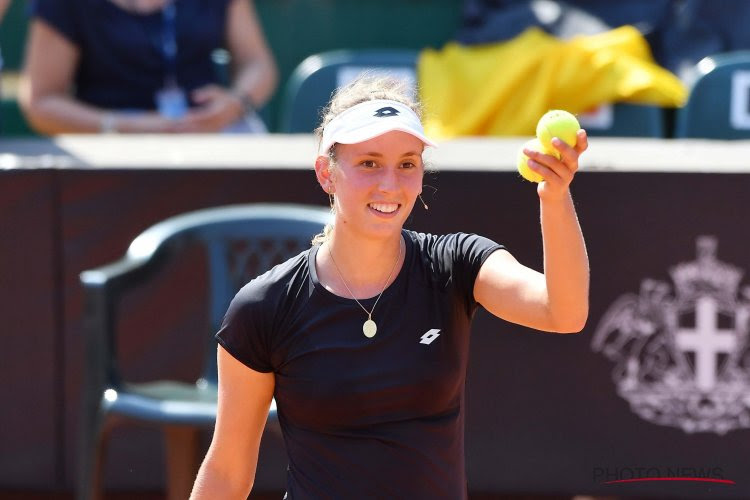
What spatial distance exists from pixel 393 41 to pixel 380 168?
5031 mm

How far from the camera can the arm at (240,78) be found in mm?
4758

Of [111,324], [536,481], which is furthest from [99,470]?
[536,481]

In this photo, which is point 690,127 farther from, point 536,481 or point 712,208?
point 536,481

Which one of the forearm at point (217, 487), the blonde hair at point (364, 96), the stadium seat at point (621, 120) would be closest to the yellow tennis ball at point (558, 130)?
the blonde hair at point (364, 96)

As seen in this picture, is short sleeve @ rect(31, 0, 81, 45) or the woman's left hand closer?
the woman's left hand

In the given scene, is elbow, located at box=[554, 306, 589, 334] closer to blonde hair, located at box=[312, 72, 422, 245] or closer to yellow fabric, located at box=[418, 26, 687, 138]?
blonde hair, located at box=[312, 72, 422, 245]

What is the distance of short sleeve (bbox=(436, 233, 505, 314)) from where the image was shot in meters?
2.16

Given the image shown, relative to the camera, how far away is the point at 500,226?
3.43 meters

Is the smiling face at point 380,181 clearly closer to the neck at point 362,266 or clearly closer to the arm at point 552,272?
the neck at point 362,266

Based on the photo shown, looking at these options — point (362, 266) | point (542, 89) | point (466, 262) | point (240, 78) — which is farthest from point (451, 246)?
point (542, 89)

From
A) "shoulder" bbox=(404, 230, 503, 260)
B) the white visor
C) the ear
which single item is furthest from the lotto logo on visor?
"shoulder" bbox=(404, 230, 503, 260)

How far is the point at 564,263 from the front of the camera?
6.41ft

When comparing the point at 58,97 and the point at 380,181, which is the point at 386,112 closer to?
the point at 380,181

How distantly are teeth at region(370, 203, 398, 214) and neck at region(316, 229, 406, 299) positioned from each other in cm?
7
